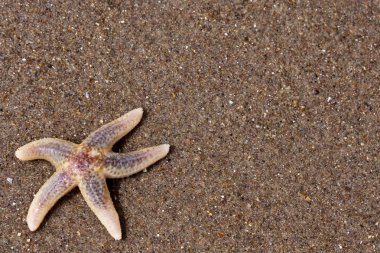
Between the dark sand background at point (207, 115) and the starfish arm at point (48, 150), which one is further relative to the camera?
the dark sand background at point (207, 115)

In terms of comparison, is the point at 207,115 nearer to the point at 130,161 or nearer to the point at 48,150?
the point at 130,161

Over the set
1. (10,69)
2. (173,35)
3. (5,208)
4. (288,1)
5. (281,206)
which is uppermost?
(288,1)

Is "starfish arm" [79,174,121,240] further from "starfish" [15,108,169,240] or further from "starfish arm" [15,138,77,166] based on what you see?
"starfish arm" [15,138,77,166]

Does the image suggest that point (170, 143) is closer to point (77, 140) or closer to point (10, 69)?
point (77, 140)

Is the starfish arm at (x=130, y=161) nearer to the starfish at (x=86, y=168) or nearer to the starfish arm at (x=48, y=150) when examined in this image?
the starfish at (x=86, y=168)

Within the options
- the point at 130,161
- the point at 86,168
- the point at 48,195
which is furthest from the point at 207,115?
the point at 48,195

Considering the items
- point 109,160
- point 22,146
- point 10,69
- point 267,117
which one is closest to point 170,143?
point 109,160

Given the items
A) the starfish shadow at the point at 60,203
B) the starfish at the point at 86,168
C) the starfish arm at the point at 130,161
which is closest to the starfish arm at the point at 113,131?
the starfish at the point at 86,168
